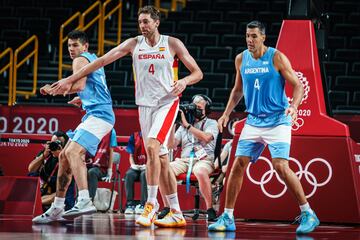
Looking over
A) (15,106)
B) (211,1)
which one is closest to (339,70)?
(211,1)

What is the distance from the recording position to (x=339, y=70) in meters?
17.6

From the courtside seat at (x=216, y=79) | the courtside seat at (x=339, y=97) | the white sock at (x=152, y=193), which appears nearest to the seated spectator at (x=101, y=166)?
the white sock at (x=152, y=193)

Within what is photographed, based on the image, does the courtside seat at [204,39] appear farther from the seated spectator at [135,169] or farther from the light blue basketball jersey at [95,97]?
the light blue basketball jersey at [95,97]

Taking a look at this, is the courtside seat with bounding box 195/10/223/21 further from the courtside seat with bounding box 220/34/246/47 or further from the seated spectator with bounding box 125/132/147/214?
the seated spectator with bounding box 125/132/147/214

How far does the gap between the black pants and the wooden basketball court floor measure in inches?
119

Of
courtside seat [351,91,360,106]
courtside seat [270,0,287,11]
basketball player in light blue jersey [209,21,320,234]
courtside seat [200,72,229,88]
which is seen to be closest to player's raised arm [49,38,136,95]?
basketball player in light blue jersey [209,21,320,234]

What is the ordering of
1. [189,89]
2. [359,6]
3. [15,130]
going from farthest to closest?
[359,6], [189,89], [15,130]

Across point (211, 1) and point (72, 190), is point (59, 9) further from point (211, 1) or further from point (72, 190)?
point (72, 190)

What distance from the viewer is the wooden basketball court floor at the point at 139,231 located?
25.2 feet

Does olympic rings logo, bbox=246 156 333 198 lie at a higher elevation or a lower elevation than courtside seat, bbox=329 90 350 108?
lower

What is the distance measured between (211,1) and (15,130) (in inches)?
286

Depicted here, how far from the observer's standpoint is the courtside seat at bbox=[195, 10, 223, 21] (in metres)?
20.4

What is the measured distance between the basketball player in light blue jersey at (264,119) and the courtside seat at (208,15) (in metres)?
11.4

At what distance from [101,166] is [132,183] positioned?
1.85 feet
